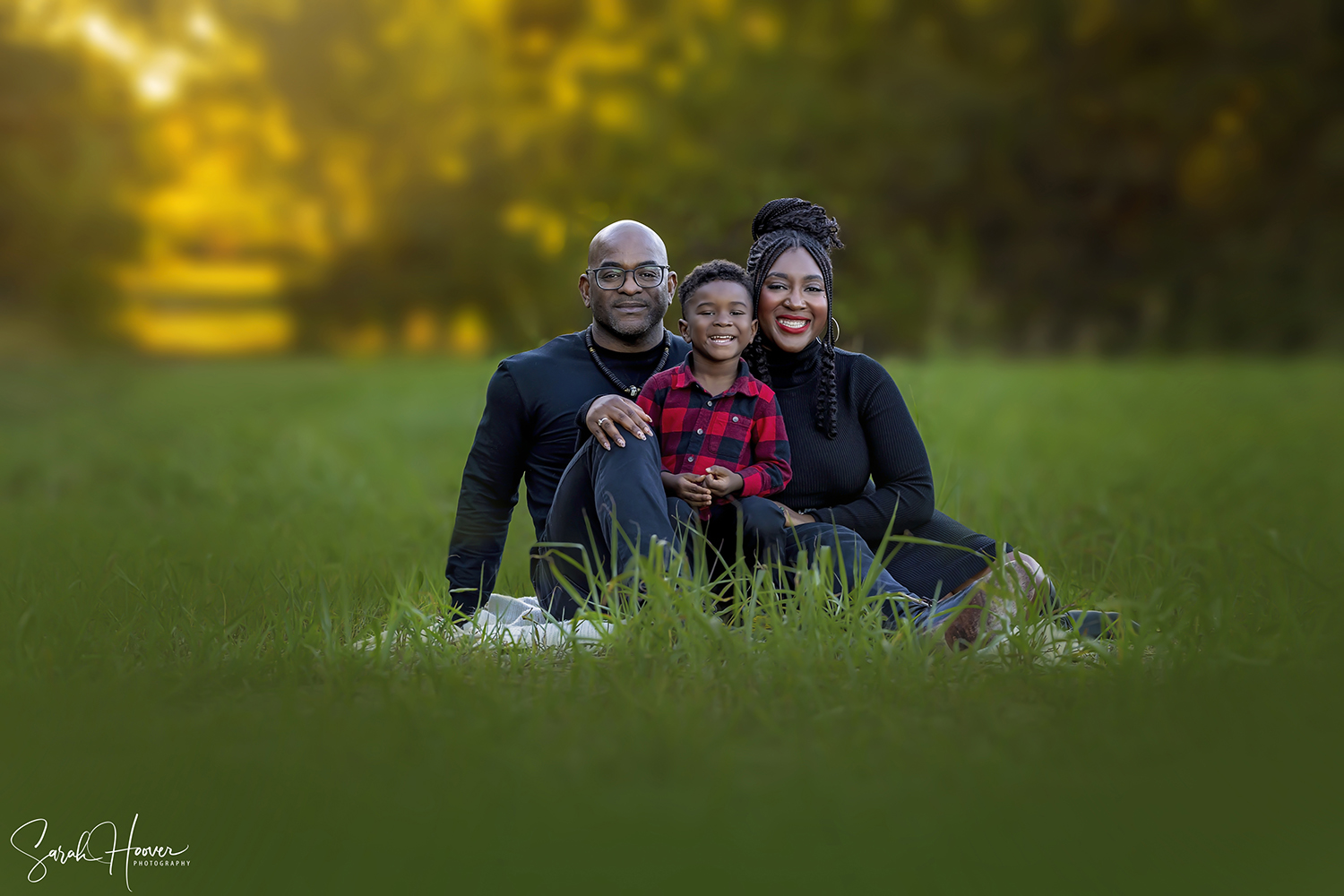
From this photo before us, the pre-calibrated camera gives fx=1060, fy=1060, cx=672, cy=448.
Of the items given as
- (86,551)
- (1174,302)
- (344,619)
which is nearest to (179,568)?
(86,551)

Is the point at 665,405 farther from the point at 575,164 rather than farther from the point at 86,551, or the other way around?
the point at 575,164

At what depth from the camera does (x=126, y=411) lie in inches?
382

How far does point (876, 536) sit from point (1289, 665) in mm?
1158

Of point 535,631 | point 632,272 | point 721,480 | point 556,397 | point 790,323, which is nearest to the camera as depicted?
point 535,631

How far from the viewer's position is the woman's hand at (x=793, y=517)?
10.3 ft

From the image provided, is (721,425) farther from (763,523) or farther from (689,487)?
(763,523)

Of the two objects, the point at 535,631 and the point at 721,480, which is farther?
the point at 721,480

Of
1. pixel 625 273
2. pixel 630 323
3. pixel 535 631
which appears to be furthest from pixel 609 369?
pixel 535 631

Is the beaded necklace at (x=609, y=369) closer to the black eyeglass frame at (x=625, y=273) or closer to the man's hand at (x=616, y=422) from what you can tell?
the black eyeglass frame at (x=625, y=273)

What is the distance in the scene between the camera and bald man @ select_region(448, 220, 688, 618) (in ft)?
11.3

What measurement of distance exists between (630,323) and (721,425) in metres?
0.56

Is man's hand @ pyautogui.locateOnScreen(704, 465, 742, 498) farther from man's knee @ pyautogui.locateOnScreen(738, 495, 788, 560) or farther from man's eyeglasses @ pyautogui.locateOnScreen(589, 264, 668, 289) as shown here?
man's eyeglasses @ pyautogui.locateOnScreen(589, 264, 668, 289)

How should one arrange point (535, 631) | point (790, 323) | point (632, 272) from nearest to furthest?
point (535, 631), point (790, 323), point (632, 272)

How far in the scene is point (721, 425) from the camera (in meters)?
3.13
